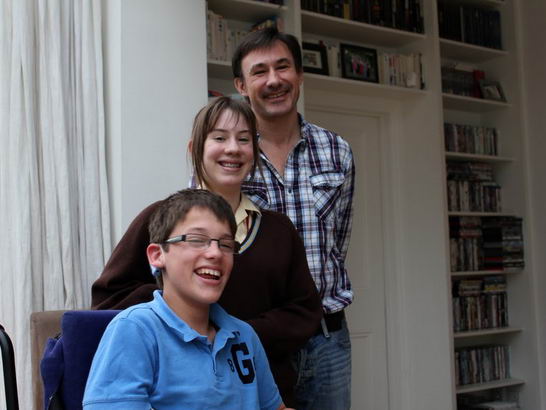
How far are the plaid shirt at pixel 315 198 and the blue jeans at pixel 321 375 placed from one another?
0.10 meters

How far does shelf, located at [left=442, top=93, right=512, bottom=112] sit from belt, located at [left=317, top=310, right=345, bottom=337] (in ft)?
10.2

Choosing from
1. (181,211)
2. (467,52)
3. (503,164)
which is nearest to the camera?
(181,211)

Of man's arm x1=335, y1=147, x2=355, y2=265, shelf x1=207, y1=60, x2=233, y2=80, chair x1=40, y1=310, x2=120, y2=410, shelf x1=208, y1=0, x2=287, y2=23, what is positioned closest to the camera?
chair x1=40, y1=310, x2=120, y2=410

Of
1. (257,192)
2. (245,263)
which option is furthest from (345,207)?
(245,263)

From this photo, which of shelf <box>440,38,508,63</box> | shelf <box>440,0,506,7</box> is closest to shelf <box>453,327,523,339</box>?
shelf <box>440,38,508,63</box>

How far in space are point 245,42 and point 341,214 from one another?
1.78ft

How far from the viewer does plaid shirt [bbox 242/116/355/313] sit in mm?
1841

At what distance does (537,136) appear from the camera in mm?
4828

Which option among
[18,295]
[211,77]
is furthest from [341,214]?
[211,77]

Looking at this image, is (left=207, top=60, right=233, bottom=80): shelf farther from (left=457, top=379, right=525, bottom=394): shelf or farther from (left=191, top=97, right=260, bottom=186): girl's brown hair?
(left=457, top=379, right=525, bottom=394): shelf

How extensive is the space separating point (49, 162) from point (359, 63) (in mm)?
2442

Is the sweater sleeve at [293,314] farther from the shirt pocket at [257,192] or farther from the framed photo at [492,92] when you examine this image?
the framed photo at [492,92]

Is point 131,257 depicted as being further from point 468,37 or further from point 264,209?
point 468,37

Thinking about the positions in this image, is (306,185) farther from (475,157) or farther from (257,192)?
(475,157)
